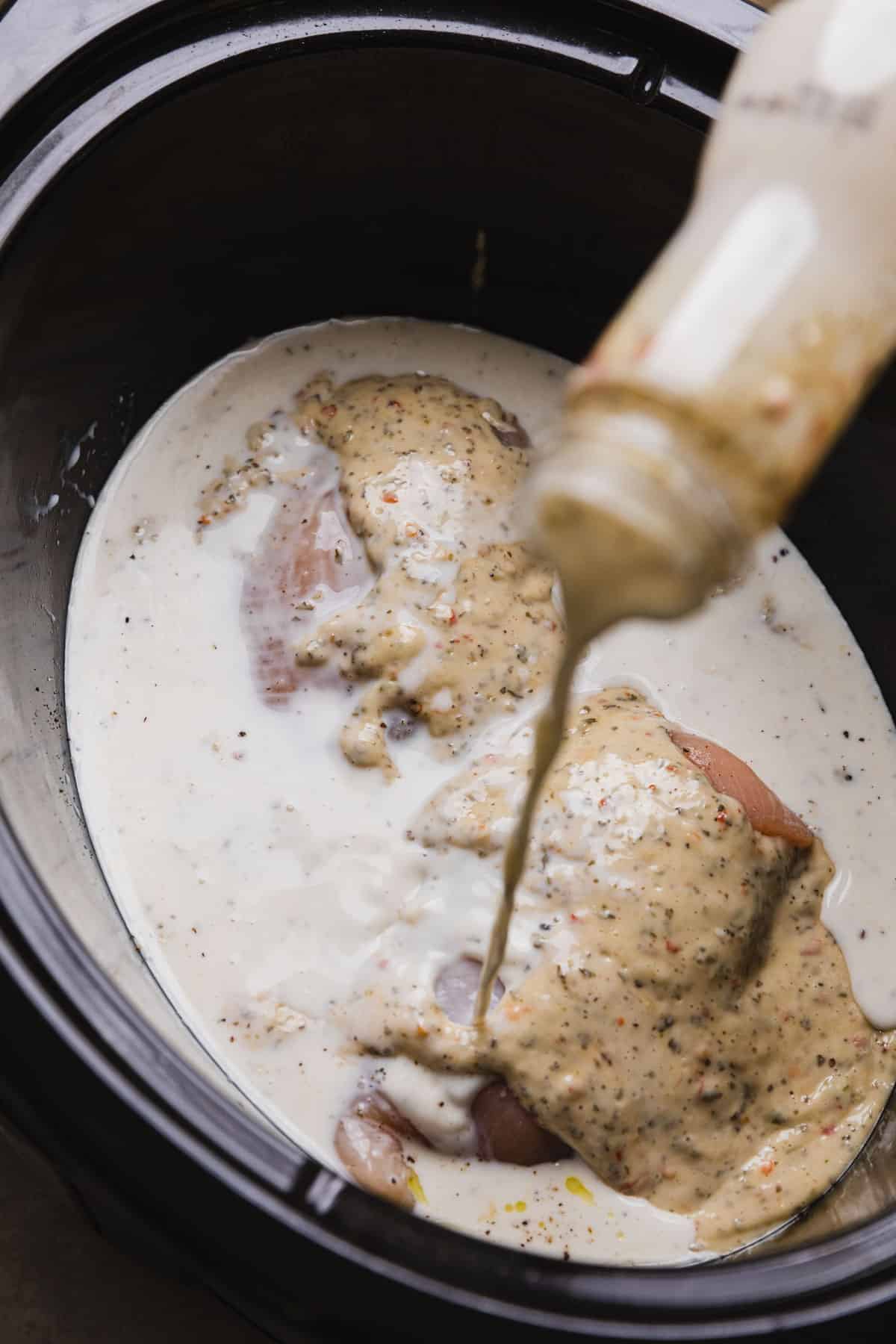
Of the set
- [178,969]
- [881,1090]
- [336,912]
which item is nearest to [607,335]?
[336,912]

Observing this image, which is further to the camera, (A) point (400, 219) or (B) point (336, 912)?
(A) point (400, 219)

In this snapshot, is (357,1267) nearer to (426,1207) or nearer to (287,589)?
(426,1207)

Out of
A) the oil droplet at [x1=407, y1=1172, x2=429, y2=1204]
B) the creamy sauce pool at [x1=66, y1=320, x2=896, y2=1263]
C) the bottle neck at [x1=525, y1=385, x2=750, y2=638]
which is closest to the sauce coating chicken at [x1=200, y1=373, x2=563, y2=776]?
the creamy sauce pool at [x1=66, y1=320, x2=896, y2=1263]

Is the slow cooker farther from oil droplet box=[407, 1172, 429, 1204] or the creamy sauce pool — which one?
oil droplet box=[407, 1172, 429, 1204]

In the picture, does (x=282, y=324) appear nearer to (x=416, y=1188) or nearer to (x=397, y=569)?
(x=397, y=569)

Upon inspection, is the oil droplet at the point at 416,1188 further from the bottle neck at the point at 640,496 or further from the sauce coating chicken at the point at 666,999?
the bottle neck at the point at 640,496

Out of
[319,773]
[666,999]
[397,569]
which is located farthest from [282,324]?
[666,999]
